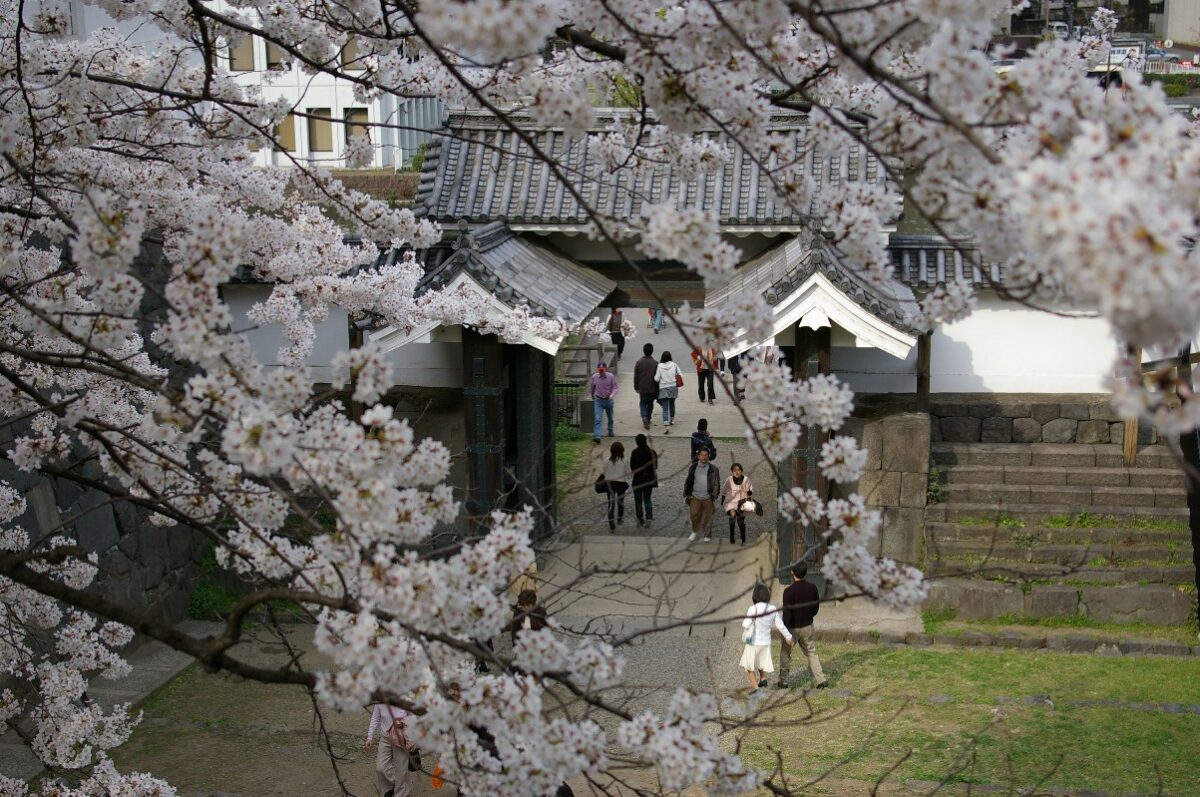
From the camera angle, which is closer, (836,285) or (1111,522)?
(836,285)

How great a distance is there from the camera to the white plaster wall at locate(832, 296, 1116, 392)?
12.1 metres

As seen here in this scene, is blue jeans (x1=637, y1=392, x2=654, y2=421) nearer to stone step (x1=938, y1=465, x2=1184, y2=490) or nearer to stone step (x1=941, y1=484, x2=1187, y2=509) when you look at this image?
stone step (x1=938, y1=465, x2=1184, y2=490)

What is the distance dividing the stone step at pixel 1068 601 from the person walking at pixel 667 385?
22.8 ft

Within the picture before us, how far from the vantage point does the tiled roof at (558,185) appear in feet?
39.8

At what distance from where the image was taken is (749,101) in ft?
11.5

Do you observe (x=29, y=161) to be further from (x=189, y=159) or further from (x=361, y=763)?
(x=361, y=763)

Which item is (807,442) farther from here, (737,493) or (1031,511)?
(1031,511)

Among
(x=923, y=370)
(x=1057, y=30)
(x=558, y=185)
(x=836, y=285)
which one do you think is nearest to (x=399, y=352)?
(x=558, y=185)

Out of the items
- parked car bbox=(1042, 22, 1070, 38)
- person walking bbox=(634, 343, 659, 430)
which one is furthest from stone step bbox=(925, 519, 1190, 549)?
parked car bbox=(1042, 22, 1070, 38)

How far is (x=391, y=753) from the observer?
7.80 metres

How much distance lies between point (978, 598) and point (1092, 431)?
2417mm

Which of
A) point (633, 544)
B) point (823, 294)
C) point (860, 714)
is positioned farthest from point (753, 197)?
point (860, 714)

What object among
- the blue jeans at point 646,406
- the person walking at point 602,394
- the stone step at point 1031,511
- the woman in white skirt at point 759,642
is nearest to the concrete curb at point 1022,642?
the woman in white skirt at point 759,642

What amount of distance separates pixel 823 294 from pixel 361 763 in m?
5.34
